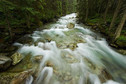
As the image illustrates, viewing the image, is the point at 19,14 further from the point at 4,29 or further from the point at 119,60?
the point at 119,60

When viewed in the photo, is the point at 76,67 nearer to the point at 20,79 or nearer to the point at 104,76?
the point at 104,76

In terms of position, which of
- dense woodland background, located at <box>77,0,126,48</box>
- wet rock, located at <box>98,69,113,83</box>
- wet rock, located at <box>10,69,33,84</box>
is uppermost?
dense woodland background, located at <box>77,0,126,48</box>

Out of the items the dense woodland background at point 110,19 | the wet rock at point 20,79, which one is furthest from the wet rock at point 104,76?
the wet rock at point 20,79

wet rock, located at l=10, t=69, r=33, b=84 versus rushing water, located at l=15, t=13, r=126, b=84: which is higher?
wet rock, located at l=10, t=69, r=33, b=84

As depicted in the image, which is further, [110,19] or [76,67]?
[110,19]

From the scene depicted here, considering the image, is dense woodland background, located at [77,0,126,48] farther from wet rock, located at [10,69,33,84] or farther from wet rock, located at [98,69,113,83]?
wet rock, located at [10,69,33,84]

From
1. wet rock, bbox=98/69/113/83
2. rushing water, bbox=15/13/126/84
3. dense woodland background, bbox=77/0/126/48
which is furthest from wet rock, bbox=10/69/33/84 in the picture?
dense woodland background, bbox=77/0/126/48

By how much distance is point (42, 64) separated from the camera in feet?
13.5

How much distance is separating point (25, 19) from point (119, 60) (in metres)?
10.4

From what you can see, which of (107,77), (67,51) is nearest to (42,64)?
(67,51)

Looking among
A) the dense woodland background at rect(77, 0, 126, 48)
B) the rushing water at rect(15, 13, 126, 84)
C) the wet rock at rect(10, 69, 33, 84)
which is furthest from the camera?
the dense woodland background at rect(77, 0, 126, 48)

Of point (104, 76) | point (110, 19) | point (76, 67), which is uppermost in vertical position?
point (110, 19)

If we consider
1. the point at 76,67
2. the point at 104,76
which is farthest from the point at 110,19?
the point at 76,67

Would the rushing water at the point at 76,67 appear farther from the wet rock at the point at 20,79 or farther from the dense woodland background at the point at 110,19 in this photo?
the dense woodland background at the point at 110,19
